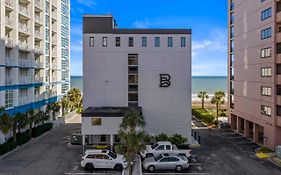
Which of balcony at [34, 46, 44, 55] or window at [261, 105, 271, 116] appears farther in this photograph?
balcony at [34, 46, 44, 55]

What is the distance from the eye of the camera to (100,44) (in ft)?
133

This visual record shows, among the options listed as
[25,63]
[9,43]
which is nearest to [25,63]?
[25,63]

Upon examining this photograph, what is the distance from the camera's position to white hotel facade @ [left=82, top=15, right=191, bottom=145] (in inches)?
1598

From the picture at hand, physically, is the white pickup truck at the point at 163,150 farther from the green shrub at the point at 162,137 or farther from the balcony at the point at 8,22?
the balcony at the point at 8,22

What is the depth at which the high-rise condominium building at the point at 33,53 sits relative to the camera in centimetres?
4147

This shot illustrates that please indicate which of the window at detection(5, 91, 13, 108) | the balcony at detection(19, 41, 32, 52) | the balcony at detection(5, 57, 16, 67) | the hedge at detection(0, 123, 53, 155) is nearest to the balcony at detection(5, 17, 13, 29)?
the balcony at detection(19, 41, 32, 52)

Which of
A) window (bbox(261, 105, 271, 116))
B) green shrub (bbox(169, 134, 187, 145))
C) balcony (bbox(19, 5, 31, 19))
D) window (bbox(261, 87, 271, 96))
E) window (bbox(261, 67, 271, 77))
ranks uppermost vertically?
balcony (bbox(19, 5, 31, 19))

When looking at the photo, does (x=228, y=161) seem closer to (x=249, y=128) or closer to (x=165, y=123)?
(x=165, y=123)

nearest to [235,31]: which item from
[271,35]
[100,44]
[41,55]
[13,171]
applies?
[271,35]

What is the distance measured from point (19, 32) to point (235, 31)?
116 ft

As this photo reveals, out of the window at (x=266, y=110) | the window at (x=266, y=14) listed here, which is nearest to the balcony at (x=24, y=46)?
the window at (x=266, y=14)

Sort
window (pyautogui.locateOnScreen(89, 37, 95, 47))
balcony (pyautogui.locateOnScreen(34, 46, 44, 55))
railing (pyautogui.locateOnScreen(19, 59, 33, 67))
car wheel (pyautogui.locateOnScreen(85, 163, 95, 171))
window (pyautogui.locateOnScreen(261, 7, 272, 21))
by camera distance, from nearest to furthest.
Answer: car wheel (pyautogui.locateOnScreen(85, 163, 95, 171)) → window (pyautogui.locateOnScreen(261, 7, 272, 21)) → window (pyautogui.locateOnScreen(89, 37, 95, 47)) → railing (pyautogui.locateOnScreen(19, 59, 33, 67)) → balcony (pyautogui.locateOnScreen(34, 46, 44, 55))

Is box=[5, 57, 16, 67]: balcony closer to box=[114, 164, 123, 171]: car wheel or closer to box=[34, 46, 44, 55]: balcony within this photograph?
box=[34, 46, 44, 55]: balcony

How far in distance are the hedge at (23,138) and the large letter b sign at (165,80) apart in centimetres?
2030
